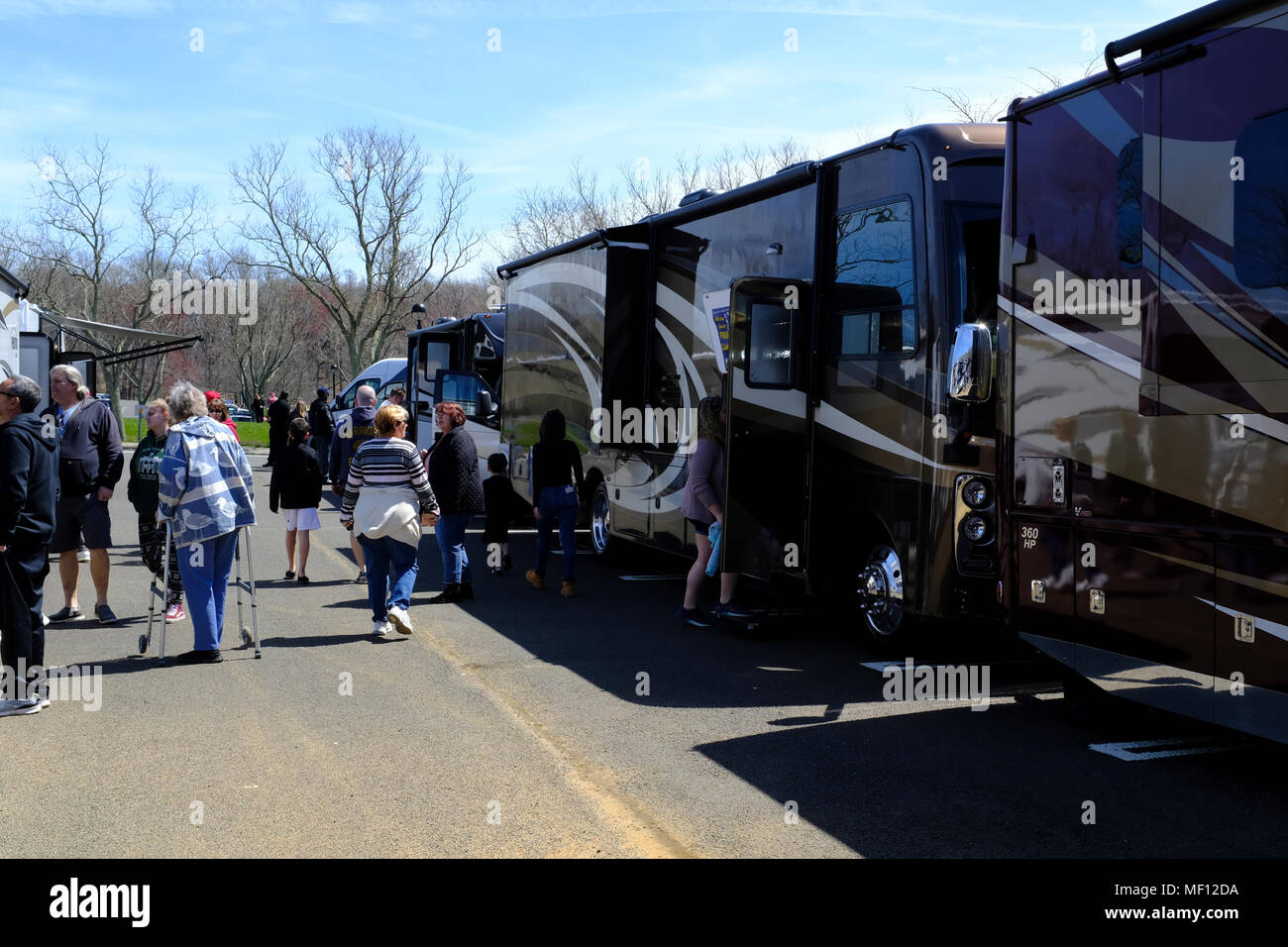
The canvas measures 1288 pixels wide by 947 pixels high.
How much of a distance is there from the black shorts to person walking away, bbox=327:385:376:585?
272cm

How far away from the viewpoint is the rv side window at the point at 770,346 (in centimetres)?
913

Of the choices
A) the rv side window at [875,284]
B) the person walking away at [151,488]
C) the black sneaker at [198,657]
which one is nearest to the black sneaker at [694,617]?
the rv side window at [875,284]

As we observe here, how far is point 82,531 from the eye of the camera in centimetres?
966

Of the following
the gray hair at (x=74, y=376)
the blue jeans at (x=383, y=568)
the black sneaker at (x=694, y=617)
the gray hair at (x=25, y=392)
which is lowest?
the black sneaker at (x=694, y=617)

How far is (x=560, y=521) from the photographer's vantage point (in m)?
11.7

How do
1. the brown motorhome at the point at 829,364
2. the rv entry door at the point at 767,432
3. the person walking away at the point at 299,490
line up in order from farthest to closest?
the person walking away at the point at 299,490, the rv entry door at the point at 767,432, the brown motorhome at the point at 829,364

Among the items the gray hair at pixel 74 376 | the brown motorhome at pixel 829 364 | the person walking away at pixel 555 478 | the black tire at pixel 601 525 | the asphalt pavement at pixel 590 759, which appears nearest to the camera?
the asphalt pavement at pixel 590 759

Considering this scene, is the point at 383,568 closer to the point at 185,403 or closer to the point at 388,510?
the point at 388,510

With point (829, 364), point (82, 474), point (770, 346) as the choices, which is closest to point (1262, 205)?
point (829, 364)

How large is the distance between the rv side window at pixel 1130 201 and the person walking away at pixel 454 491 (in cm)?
643

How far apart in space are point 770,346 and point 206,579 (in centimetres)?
447

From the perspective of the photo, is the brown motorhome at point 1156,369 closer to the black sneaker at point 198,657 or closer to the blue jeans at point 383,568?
the blue jeans at point 383,568
